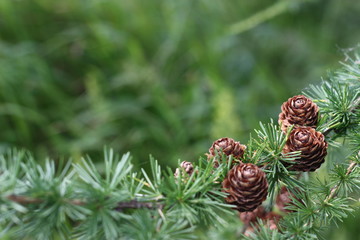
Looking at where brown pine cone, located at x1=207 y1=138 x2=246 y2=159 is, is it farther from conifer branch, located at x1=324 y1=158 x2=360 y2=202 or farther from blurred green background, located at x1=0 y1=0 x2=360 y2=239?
blurred green background, located at x1=0 y1=0 x2=360 y2=239

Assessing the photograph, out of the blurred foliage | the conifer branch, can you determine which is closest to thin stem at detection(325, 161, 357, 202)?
the conifer branch

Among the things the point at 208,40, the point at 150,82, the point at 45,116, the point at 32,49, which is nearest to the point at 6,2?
the point at 32,49

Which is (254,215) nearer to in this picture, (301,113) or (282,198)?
(282,198)

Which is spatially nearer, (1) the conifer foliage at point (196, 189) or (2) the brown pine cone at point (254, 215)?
(1) the conifer foliage at point (196, 189)

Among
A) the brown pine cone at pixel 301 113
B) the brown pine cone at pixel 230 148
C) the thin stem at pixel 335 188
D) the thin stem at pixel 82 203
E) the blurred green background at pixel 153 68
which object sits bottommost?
the thin stem at pixel 335 188

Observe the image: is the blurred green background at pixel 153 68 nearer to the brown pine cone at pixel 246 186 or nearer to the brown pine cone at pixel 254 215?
the brown pine cone at pixel 254 215

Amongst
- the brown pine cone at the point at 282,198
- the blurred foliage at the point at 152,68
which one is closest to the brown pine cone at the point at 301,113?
the brown pine cone at the point at 282,198

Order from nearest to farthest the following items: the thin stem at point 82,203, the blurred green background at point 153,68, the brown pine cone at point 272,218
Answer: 1. the thin stem at point 82,203
2. the brown pine cone at point 272,218
3. the blurred green background at point 153,68
